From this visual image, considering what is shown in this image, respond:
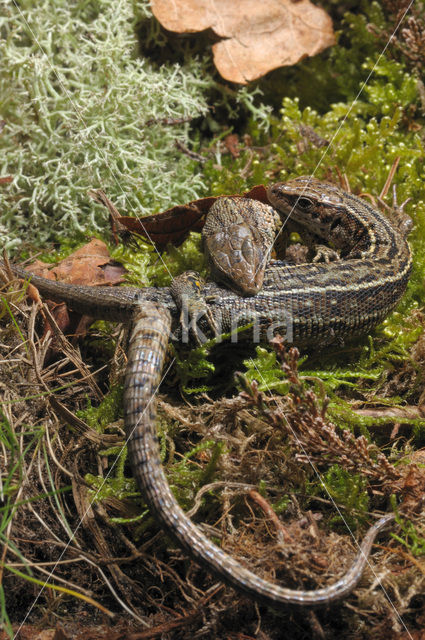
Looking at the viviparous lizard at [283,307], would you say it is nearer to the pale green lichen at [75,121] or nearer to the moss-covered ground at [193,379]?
the moss-covered ground at [193,379]

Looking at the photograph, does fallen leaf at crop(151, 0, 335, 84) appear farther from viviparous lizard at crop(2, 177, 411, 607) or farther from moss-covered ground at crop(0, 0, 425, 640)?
viviparous lizard at crop(2, 177, 411, 607)

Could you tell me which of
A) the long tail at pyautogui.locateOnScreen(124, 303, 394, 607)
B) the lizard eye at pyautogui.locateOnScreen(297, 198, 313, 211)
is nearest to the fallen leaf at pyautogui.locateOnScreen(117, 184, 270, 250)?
the lizard eye at pyautogui.locateOnScreen(297, 198, 313, 211)

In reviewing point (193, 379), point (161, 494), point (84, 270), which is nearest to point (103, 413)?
point (193, 379)

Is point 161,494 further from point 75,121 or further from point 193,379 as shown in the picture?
point 75,121

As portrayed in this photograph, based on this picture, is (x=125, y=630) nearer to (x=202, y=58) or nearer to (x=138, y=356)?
(x=138, y=356)


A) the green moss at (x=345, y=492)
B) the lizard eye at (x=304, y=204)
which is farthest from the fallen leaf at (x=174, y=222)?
the green moss at (x=345, y=492)

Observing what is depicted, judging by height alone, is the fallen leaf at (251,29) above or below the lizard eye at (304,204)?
above
